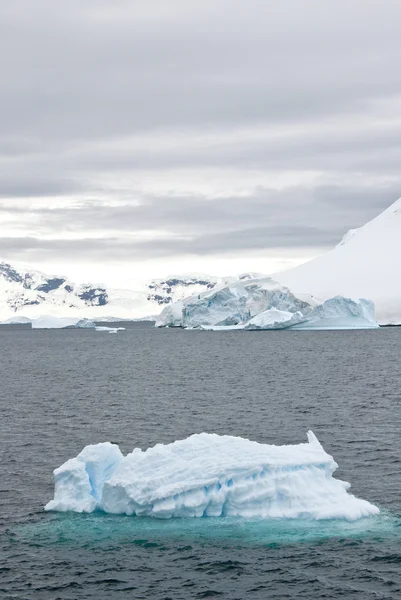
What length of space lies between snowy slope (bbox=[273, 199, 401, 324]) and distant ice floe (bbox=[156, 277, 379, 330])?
65.4 feet

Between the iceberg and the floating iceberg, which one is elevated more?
the iceberg

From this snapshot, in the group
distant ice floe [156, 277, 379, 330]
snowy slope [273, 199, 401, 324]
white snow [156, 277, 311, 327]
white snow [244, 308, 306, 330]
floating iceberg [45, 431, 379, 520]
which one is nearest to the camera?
floating iceberg [45, 431, 379, 520]

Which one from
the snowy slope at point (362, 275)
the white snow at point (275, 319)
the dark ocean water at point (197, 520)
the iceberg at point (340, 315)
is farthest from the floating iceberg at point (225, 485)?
the snowy slope at point (362, 275)

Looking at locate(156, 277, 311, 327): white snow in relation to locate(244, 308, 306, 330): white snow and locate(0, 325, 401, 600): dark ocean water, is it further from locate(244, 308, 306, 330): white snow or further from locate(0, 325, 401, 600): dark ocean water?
locate(0, 325, 401, 600): dark ocean water

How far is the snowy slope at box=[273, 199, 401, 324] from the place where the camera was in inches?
6043

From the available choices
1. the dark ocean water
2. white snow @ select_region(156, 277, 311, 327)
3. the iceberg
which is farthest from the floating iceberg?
white snow @ select_region(156, 277, 311, 327)

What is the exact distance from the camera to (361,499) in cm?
2336

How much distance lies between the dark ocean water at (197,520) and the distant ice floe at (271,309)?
5476cm

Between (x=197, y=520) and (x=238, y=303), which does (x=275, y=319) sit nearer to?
(x=238, y=303)

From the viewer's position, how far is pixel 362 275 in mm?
169625

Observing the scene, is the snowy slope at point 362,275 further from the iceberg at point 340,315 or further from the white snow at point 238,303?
the white snow at point 238,303

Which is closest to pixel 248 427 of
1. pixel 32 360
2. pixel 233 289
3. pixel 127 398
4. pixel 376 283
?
pixel 127 398

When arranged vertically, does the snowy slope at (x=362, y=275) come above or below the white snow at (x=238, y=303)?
above

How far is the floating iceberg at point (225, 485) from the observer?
21375 millimetres
